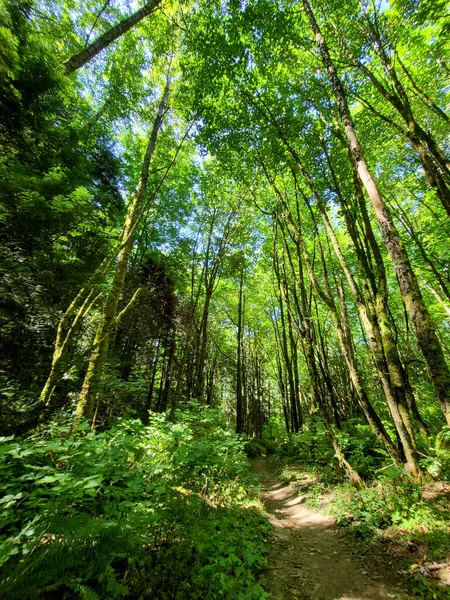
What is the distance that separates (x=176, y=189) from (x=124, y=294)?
6441 millimetres

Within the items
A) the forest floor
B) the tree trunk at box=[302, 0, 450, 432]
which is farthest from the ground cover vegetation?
the forest floor

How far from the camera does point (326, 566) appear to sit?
3.52 metres

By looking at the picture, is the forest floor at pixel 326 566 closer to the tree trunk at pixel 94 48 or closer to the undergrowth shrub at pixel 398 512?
the undergrowth shrub at pixel 398 512

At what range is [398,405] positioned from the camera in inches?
161

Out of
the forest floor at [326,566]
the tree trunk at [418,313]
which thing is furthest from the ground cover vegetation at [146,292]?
the forest floor at [326,566]

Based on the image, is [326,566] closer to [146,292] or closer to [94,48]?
[146,292]

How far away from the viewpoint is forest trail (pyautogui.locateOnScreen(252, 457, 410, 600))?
9.60ft

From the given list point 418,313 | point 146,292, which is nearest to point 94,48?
point 418,313

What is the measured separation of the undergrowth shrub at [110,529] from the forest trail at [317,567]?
1.16 ft

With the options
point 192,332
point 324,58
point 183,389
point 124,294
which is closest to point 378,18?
point 324,58

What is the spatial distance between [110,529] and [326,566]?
11.5ft

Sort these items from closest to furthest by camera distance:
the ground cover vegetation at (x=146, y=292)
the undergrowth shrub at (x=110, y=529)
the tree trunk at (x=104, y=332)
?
the undergrowth shrub at (x=110, y=529)
the ground cover vegetation at (x=146, y=292)
the tree trunk at (x=104, y=332)

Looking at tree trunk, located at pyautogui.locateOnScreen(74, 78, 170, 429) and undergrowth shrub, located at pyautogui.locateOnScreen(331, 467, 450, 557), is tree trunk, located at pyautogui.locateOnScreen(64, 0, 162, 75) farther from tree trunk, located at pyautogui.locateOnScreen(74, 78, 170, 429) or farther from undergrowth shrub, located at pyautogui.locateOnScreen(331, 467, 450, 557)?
undergrowth shrub, located at pyautogui.locateOnScreen(331, 467, 450, 557)

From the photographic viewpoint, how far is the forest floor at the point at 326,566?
9.58 ft
